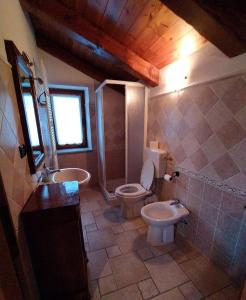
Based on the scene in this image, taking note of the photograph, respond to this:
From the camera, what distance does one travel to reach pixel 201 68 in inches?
57.2

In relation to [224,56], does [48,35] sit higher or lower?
higher

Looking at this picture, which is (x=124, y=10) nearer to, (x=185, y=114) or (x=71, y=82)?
(x=185, y=114)

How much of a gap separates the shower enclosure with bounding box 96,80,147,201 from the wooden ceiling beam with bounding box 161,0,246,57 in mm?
1308

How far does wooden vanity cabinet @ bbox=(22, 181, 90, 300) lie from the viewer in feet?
3.16

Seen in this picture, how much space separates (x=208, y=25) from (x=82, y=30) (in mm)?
1251

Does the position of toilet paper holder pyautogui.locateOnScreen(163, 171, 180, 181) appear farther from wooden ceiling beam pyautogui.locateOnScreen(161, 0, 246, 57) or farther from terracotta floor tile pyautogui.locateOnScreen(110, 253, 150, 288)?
wooden ceiling beam pyautogui.locateOnScreen(161, 0, 246, 57)

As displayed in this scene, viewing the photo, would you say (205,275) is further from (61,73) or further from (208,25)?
(61,73)

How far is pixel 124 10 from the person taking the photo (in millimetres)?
1342

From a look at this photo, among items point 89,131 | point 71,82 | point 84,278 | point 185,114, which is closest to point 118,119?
point 89,131

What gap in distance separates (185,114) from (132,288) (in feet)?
5.86

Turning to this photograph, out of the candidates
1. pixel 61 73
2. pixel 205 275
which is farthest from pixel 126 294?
pixel 61 73

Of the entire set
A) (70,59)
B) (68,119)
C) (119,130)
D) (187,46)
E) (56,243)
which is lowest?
(56,243)

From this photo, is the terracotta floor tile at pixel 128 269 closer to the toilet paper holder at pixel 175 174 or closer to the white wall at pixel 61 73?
the toilet paper holder at pixel 175 174

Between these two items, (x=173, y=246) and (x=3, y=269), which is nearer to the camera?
(x=3, y=269)
